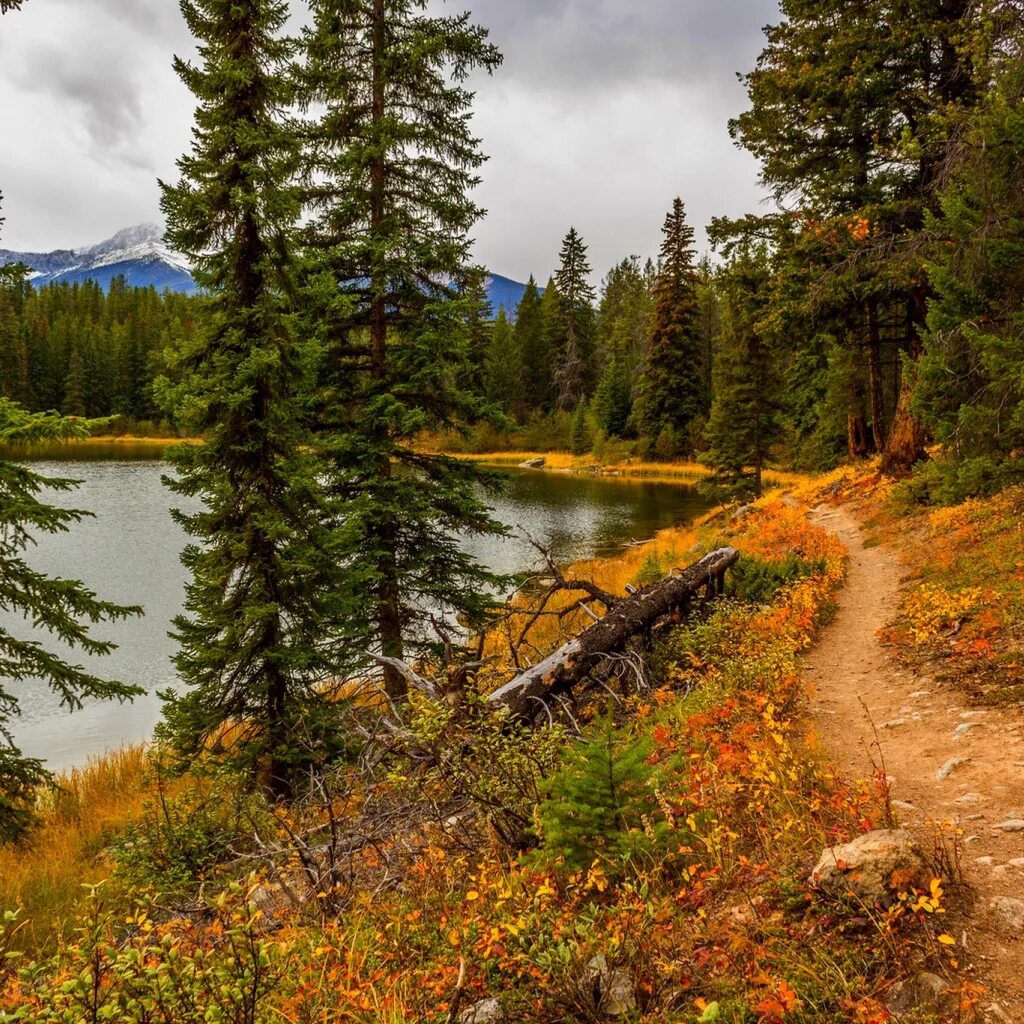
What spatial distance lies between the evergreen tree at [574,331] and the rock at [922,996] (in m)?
70.0

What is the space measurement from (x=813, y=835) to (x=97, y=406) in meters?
114

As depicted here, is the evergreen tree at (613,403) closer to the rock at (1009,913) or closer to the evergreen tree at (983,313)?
the evergreen tree at (983,313)

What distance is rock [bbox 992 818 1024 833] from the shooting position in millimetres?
3711

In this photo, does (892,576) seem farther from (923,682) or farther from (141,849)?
(141,849)

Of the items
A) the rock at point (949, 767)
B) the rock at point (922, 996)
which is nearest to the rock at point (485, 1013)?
the rock at point (922, 996)

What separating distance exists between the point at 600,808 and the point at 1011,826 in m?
2.42

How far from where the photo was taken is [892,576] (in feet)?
37.8

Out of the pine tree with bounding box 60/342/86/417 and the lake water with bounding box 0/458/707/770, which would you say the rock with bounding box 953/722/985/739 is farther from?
the pine tree with bounding box 60/342/86/417

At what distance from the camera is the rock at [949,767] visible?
4.67 metres

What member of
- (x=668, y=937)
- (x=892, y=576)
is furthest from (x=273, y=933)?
(x=892, y=576)

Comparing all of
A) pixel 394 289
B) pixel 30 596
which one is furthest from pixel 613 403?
pixel 30 596

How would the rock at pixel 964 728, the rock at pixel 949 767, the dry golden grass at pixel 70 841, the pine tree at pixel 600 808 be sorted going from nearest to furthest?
the pine tree at pixel 600 808, the rock at pixel 949 767, the rock at pixel 964 728, the dry golden grass at pixel 70 841

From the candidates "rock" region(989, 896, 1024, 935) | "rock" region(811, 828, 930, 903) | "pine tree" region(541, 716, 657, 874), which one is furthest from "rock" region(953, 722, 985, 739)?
"pine tree" region(541, 716, 657, 874)

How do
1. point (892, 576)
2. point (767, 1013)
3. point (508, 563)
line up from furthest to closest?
point (508, 563) < point (892, 576) < point (767, 1013)
